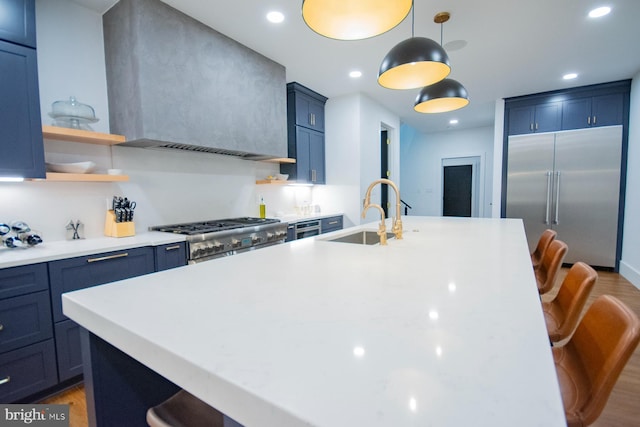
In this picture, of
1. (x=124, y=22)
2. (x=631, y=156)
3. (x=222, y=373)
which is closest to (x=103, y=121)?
(x=124, y=22)

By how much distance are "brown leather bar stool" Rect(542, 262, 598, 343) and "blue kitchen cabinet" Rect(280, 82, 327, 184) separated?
10.4 ft

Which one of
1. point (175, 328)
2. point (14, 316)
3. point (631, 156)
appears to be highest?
point (631, 156)

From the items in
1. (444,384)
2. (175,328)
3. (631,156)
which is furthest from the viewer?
(631,156)

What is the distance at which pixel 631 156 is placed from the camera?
3998mm

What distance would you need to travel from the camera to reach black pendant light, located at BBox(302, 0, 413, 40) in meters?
1.25

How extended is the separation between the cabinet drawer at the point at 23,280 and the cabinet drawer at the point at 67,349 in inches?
11.1

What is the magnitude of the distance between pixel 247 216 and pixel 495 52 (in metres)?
3.32

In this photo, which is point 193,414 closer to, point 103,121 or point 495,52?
point 103,121

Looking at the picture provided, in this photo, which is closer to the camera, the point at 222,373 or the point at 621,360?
the point at 222,373

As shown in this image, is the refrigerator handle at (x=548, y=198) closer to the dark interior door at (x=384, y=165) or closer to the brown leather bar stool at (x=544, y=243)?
the dark interior door at (x=384, y=165)

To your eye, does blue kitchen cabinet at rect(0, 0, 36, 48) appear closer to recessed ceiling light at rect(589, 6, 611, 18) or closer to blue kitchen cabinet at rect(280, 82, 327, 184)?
blue kitchen cabinet at rect(280, 82, 327, 184)

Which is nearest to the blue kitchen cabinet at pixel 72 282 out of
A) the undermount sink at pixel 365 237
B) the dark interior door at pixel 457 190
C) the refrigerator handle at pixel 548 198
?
the undermount sink at pixel 365 237

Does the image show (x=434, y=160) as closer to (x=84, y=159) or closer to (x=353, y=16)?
(x=353, y=16)

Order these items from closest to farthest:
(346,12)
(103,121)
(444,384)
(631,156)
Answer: (444,384), (346,12), (103,121), (631,156)
